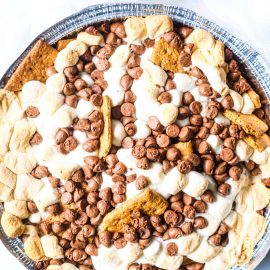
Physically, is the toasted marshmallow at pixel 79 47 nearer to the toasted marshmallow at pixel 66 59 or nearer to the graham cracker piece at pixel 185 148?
the toasted marshmallow at pixel 66 59

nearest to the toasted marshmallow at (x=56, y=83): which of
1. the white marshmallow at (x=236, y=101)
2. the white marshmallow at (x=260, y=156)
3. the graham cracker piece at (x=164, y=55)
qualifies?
the graham cracker piece at (x=164, y=55)

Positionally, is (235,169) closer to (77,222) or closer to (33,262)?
(77,222)

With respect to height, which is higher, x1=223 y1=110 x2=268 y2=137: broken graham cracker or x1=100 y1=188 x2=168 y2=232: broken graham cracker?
x1=223 y1=110 x2=268 y2=137: broken graham cracker

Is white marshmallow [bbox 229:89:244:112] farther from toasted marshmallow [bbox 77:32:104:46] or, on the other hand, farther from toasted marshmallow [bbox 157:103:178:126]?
toasted marshmallow [bbox 77:32:104:46]

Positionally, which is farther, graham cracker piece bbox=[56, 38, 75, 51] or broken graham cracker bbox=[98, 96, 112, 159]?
graham cracker piece bbox=[56, 38, 75, 51]

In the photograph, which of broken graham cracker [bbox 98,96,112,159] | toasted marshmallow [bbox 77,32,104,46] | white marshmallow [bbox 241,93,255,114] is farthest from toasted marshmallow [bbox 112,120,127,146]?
white marshmallow [bbox 241,93,255,114]

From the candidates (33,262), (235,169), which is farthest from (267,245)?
(33,262)

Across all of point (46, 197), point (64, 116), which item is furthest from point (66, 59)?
point (46, 197)
